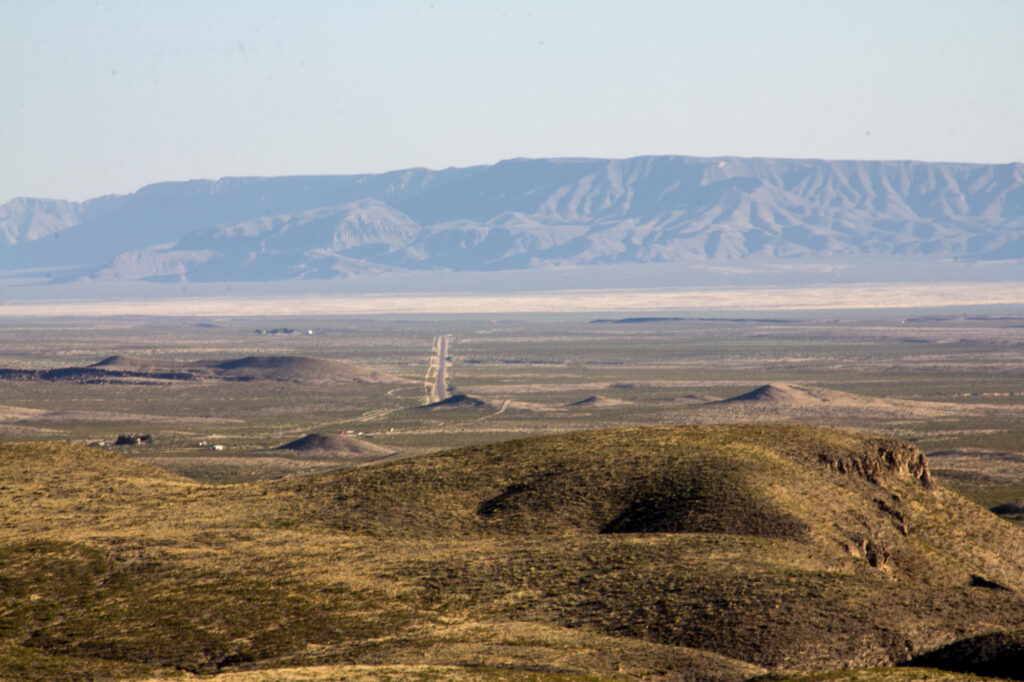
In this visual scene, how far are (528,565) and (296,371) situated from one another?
104916 millimetres

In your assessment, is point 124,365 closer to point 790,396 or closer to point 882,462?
point 790,396

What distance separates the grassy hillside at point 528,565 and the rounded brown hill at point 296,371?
3365 inches

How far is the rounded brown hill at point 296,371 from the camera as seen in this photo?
137250 mm

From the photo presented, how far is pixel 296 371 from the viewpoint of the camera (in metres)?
→ 139

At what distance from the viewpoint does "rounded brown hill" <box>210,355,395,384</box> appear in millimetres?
137250

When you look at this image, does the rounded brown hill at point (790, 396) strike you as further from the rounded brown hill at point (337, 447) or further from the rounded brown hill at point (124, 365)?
the rounded brown hill at point (124, 365)

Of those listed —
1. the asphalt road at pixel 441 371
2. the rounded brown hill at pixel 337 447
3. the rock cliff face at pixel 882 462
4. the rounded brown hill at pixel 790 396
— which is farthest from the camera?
the asphalt road at pixel 441 371

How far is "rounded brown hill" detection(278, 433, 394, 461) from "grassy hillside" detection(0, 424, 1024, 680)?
97.9 ft

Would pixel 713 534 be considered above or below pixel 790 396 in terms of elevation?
above

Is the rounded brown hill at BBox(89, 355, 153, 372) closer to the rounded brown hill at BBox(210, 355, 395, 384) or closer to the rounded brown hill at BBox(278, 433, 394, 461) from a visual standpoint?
the rounded brown hill at BBox(210, 355, 395, 384)

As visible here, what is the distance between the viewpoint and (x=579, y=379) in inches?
5290

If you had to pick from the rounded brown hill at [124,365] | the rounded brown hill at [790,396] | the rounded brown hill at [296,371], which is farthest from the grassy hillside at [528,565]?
the rounded brown hill at [124,365]

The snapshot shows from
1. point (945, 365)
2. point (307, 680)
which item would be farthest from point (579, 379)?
point (307, 680)

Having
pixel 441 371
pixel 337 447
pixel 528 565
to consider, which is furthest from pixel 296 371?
pixel 528 565
